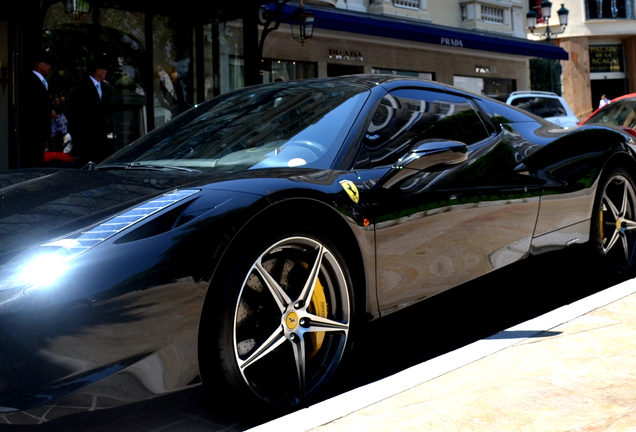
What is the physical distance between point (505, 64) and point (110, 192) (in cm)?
2433

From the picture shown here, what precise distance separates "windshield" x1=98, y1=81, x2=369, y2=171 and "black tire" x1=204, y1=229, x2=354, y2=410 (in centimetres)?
51

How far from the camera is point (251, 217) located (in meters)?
2.67

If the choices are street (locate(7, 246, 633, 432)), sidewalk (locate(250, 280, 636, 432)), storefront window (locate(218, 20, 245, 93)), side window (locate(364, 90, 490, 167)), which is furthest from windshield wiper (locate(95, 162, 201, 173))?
storefront window (locate(218, 20, 245, 93))

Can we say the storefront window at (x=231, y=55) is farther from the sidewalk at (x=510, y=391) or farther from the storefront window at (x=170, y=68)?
the sidewalk at (x=510, y=391)

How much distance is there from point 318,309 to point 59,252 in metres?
→ 0.97

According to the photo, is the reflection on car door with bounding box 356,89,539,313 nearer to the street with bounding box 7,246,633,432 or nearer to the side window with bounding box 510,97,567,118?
the street with bounding box 7,246,633,432

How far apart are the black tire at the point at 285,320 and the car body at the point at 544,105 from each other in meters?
13.7

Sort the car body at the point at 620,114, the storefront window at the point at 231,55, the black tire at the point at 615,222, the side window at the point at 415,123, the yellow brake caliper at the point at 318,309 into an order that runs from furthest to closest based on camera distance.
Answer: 1. the storefront window at the point at 231,55
2. the car body at the point at 620,114
3. the black tire at the point at 615,222
4. the side window at the point at 415,123
5. the yellow brake caliper at the point at 318,309

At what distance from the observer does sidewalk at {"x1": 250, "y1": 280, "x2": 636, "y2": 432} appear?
2.39 metres

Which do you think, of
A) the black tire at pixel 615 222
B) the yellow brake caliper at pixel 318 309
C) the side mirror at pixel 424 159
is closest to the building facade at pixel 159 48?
the black tire at pixel 615 222

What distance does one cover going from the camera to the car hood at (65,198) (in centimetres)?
259

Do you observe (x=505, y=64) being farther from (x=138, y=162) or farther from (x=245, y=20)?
(x=138, y=162)

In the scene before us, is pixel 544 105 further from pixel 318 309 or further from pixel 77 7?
pixel 318 309

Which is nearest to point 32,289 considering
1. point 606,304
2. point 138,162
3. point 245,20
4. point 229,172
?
point 229,172
